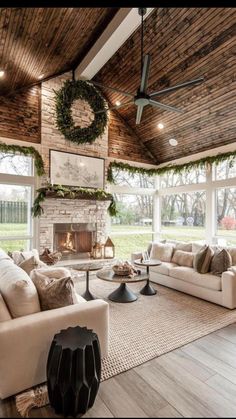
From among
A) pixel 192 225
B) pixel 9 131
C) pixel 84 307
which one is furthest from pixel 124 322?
pixel 9 131

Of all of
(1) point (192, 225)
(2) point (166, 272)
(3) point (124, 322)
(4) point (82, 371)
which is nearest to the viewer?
(4) point (82, 371)

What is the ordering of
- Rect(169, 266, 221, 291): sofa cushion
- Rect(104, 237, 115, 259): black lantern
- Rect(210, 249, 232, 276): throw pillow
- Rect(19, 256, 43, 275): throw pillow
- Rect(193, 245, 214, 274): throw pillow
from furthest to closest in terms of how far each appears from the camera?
Rect(104, 237, 115, 259): black lantern < Rect(193, 245, 214, 274): throw pillow < Rect(210, 249, 232, 276): throw pillow < Rect(169, 266, 221, 291): sofa cushion < Rect(19, 256, 43, 275): throw pillow

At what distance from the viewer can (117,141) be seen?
6.57m

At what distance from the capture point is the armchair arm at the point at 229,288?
11.8ft

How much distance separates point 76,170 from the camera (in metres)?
5.78

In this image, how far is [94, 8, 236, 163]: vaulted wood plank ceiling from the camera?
3.66 m

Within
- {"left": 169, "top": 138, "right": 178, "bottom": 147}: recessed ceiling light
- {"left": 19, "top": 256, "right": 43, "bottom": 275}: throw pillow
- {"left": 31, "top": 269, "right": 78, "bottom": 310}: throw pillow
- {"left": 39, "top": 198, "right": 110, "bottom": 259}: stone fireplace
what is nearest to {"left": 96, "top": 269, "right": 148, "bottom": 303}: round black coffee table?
{"left": 19, "top": 256, "right": 43, "bottom": 275}: throw pillow

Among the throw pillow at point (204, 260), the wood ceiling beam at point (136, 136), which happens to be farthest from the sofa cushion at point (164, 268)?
the wood ceiling beam at point (136, 136)

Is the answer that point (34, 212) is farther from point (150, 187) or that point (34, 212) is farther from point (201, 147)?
point (201, 147)

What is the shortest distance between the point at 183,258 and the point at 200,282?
83 centimetres

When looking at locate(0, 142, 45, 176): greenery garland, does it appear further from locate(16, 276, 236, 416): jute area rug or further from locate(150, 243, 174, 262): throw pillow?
locate(150, 243, 174, 262): throw pillow

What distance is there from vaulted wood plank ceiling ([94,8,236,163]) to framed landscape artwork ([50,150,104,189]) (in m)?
1.75

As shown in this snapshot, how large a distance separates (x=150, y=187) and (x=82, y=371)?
6.15 metres

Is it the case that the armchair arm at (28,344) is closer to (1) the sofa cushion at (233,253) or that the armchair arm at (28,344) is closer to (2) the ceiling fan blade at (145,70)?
(2) the ceiling fan blade at (145,70)
